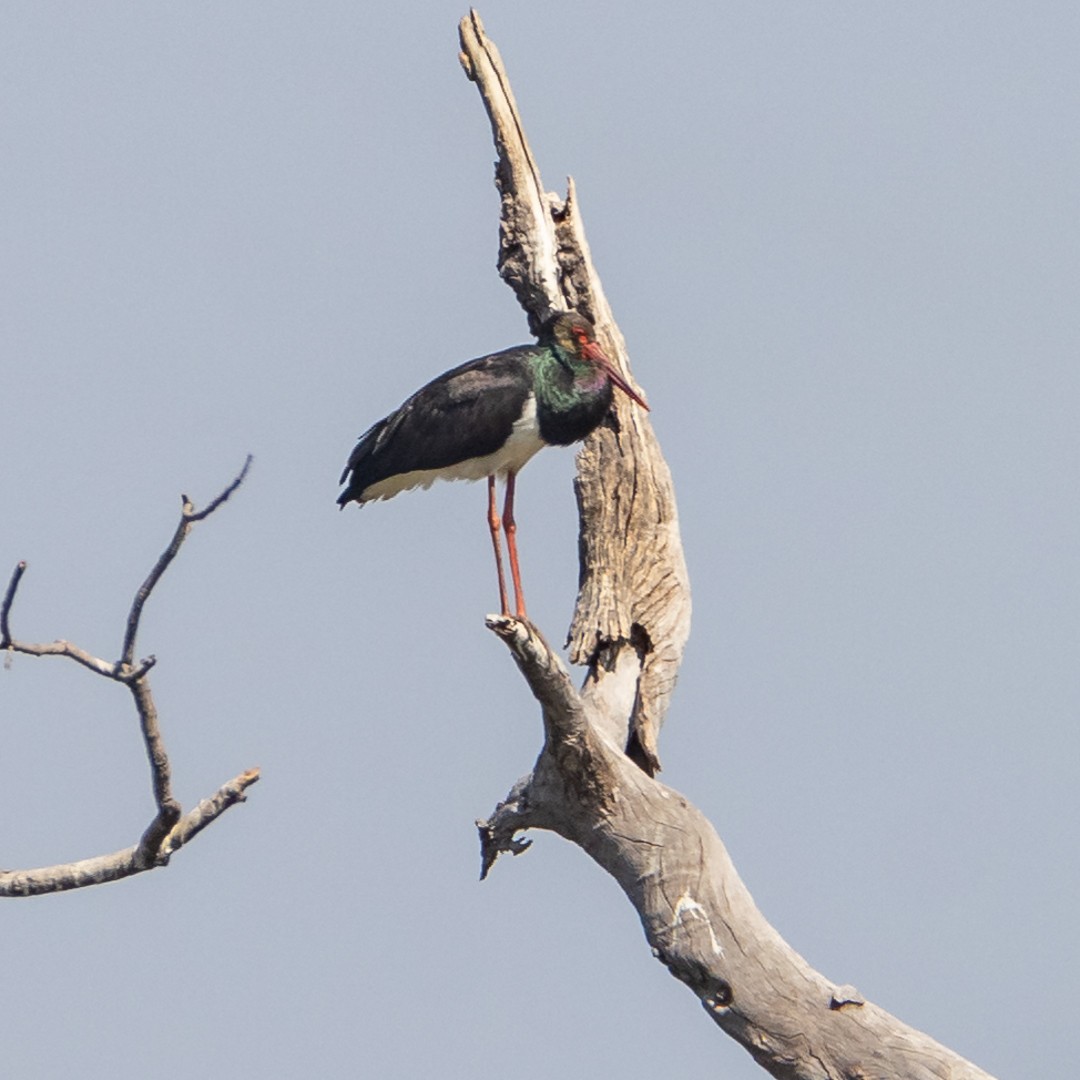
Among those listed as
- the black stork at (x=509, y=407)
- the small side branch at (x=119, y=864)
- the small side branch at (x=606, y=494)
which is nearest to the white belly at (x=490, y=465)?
the black stork at (x=509, y=407)

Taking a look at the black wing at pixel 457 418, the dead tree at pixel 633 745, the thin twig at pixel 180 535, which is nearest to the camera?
the thin twig at pixel 180 535

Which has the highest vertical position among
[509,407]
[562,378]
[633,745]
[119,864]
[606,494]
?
[562,378]

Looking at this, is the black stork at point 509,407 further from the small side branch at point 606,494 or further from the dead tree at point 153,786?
the dead tree at point 153,786

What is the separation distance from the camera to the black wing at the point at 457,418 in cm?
1103

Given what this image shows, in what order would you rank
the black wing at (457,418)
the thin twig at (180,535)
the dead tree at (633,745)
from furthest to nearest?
1. the black wing at (457,418)
2. the dead tree at (633,745)
3. the thin twig at (180,535)

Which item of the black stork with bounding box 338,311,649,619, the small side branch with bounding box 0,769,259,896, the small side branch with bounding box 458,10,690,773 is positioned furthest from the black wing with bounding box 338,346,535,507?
the small side branch with bounding box 0,769,259,896

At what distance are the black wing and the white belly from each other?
0.19 ft

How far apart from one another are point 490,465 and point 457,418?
1.65ft

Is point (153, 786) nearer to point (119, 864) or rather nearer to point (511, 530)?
point (119, 864)

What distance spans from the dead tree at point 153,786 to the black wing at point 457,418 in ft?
13.2

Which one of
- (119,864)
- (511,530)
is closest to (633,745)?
(511,530)

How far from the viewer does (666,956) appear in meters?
9.50

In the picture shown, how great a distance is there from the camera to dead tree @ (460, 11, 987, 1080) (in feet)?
29.1

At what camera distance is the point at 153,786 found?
23.6ft
